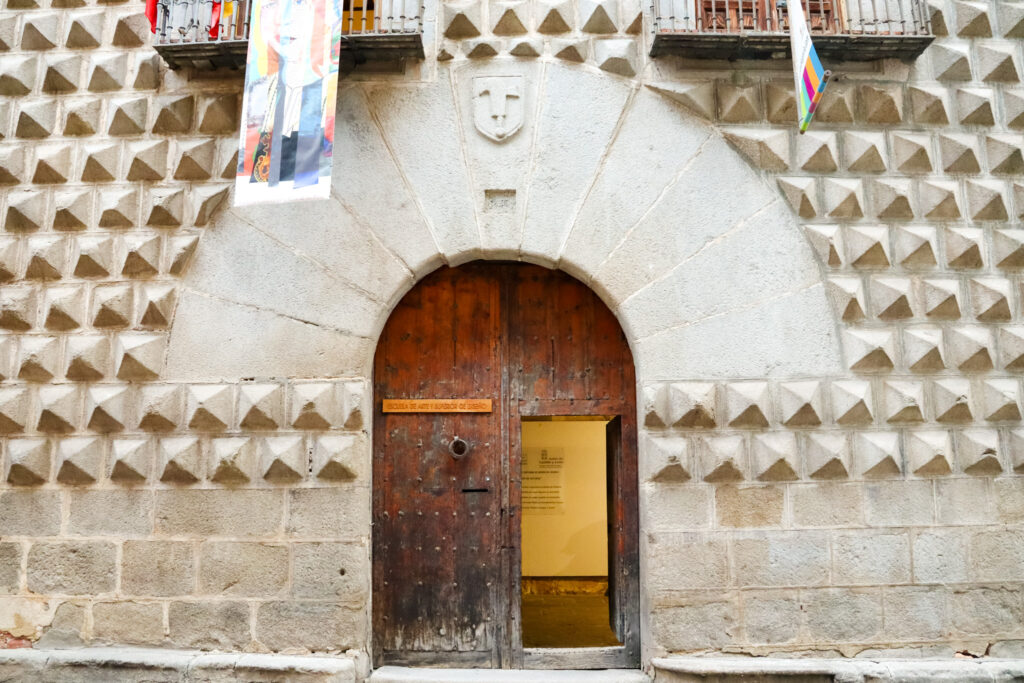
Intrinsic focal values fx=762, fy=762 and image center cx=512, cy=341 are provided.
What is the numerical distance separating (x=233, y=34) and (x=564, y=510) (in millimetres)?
6295

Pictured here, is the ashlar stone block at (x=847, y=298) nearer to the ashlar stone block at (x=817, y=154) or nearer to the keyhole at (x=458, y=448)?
the ashlar stone block at (x=817, y=154)

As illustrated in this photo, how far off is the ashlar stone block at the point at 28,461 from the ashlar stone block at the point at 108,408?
34 cm

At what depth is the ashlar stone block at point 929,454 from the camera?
4602mm

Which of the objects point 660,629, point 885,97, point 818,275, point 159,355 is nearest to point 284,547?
point 159,355

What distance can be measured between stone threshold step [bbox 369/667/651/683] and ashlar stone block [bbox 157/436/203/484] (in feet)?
5.37

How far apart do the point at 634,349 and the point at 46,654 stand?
3960 millimetres

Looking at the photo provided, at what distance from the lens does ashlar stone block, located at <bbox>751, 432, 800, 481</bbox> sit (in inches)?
180

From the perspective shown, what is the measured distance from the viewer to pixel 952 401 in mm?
4652

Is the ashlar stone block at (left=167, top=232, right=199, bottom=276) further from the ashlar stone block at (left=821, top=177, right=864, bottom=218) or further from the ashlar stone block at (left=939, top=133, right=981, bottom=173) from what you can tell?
the ashlar stone block at (left=939, top=133, right=981, bottom=173)

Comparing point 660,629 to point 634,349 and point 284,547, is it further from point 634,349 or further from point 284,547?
point 284,547

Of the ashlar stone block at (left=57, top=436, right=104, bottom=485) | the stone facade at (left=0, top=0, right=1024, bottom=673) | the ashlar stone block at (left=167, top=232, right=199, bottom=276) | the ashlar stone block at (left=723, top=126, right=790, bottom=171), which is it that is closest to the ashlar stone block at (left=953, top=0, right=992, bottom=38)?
the stone facade at (left=0, top=0, right=1024, bottom=673)

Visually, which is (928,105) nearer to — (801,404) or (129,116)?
(801,404)

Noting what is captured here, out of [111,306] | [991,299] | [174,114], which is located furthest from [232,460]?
[991,299]

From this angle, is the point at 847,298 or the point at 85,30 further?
the point at 85,30
